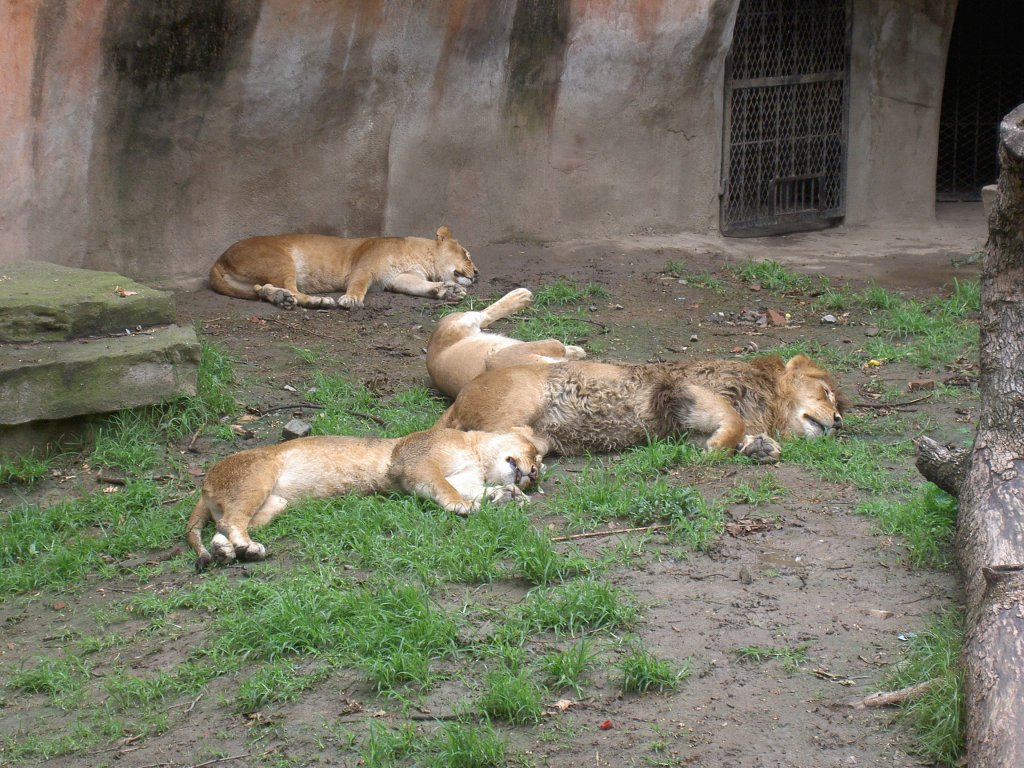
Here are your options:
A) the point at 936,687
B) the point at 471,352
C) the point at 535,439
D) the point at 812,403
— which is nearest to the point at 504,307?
the point at 471,352

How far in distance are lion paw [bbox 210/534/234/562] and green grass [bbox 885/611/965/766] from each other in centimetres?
294

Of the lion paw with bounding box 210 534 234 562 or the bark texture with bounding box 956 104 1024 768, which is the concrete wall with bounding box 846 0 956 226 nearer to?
the bark texture with bounding box 956 104 1024 768

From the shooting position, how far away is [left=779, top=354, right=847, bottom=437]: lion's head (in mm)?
6906

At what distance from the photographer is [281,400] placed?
26.2 ft

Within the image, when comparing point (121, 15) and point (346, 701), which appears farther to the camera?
point (121, 15)

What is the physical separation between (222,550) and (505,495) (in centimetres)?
142

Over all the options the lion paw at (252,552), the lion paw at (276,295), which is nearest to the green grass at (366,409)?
the lion paw at (252,552)

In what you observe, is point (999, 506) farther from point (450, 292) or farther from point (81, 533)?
point (450, 292)

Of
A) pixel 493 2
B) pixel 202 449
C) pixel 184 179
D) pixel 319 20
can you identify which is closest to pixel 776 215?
pixel 493 2

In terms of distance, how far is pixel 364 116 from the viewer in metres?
11.0

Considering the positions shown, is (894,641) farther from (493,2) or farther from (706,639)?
(493,2)

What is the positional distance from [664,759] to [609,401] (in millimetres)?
3250

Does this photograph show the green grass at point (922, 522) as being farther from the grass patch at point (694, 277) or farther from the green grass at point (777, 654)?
the grass patch at point (694, 277)

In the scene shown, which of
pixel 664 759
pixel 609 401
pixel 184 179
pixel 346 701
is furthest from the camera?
pixel 184 179
